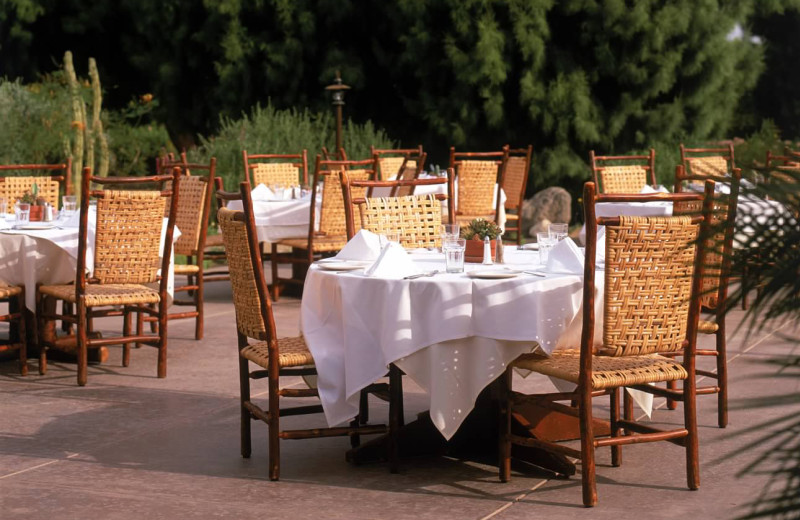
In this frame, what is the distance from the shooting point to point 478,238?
4898 mm

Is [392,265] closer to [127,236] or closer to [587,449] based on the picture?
[587,449]

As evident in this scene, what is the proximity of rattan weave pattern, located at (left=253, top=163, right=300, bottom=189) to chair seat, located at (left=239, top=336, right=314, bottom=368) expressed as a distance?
21.0 feet

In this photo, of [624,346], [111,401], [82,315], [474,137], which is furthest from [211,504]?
[474,137]

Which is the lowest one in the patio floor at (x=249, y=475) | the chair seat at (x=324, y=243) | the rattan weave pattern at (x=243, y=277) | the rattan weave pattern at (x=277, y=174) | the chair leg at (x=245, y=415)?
the patio floor at (x=249, y=475)

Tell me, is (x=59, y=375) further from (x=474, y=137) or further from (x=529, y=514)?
(x=474, y=137)

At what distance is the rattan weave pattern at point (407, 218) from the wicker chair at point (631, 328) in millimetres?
1571

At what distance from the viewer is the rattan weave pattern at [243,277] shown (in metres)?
4.45

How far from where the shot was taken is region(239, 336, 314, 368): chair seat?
172 inches

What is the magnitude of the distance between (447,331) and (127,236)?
2.68 m

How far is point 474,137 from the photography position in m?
18.3

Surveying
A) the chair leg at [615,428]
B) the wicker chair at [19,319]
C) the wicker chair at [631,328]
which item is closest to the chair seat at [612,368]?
the wicker chair at [631,328]

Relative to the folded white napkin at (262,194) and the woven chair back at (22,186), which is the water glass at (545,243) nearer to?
the woven chair back at (22,186)

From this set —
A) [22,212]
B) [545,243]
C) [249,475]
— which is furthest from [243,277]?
[22,212]

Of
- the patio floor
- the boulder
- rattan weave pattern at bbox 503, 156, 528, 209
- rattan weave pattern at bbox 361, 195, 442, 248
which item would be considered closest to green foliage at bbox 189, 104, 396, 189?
the boulder
